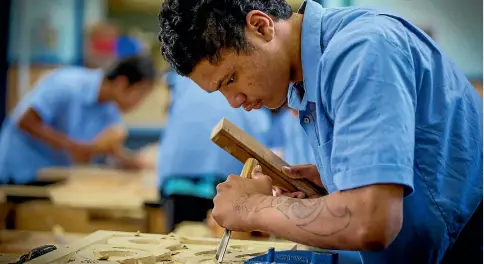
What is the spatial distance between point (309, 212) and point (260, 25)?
0.38 m

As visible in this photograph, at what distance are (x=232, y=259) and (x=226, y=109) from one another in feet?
4.90

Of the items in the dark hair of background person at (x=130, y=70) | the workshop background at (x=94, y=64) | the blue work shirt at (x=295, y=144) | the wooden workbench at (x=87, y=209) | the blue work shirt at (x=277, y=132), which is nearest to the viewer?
the workshop background at (x=94, y=64)

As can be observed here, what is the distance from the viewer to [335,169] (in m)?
1.08

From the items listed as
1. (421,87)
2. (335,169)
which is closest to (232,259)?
(335,169)

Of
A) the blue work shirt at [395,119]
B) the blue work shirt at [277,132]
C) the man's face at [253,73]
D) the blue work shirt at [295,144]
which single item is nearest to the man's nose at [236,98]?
the man's face at [253,73]

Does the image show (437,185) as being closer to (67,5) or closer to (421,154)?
(421,154)

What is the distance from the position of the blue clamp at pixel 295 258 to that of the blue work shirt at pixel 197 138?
5.03 feet

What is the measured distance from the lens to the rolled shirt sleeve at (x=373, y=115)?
103cm

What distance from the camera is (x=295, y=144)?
289 cm

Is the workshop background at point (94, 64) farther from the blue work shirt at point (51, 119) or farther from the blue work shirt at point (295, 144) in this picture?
the blue work shirt at point (295, 144)

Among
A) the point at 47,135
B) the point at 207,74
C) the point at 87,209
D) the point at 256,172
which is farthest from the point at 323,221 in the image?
the point at 47,135

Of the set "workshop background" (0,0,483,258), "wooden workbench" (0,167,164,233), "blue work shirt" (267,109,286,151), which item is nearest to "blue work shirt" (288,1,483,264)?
"workshop background" (0,0,483,258)

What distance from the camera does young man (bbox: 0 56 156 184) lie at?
3.88m

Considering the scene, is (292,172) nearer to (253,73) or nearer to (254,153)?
(254,153)
